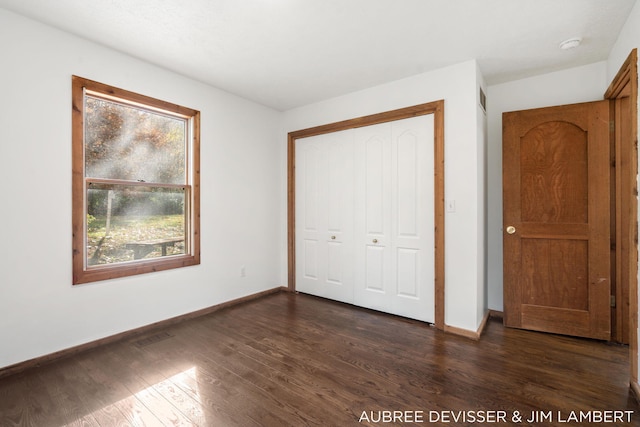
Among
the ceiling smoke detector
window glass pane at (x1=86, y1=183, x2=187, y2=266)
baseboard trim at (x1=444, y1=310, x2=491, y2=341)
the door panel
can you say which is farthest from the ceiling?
baseboard trim at (x1=444, y1=310, x2=491, y2=341)

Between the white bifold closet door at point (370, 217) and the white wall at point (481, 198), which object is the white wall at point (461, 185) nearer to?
the white wall at point (481, 198)

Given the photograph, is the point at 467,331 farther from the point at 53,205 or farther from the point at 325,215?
the point at 53,205

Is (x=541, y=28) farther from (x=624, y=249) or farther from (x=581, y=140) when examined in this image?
(x=624, y=249)

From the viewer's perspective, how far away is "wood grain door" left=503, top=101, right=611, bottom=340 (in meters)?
2.77

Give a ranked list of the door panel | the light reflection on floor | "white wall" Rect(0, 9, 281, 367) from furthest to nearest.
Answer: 1. the door panel
2. "white wall" Rect(0, 9, 281, 367)
3. the light reflection on floor

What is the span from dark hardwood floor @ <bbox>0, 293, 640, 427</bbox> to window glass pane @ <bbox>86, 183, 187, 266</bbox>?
0.81m

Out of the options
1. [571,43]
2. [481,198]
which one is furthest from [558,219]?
[571,43]

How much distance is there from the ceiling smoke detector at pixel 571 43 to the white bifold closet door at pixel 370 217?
1192 millimetres

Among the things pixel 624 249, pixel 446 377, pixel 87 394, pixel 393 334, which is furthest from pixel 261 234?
pixel 624 249

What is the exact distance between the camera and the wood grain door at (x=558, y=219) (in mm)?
2773

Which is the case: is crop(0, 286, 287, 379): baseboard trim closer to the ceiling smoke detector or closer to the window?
the window

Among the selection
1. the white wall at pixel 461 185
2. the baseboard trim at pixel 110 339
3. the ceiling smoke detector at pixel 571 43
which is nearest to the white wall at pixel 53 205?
the baseboard trim at pixel 110 339

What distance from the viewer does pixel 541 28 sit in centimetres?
233

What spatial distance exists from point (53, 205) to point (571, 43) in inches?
174
